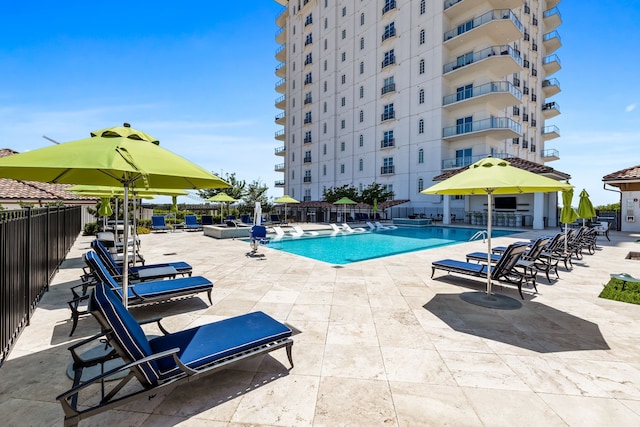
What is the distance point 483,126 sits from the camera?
2592 centimetres

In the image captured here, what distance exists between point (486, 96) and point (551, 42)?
22393mm

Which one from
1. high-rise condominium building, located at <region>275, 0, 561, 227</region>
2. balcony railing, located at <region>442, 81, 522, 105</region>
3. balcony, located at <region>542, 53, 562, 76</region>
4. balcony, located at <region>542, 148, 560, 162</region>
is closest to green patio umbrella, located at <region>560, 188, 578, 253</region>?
high-rise condominium building, located at <region>275, 0, 561, 227</region>

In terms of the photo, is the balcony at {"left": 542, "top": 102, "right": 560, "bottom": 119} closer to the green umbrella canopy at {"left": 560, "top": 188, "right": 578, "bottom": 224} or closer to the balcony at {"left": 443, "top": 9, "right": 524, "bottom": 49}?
the balcony at {"left": 443, "top": 9, "right": 524, "bottom": 49}

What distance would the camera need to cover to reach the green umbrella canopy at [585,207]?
10.7 meters

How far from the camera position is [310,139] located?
4188 cm

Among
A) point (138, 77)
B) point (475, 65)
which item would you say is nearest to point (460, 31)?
point (475, 65)

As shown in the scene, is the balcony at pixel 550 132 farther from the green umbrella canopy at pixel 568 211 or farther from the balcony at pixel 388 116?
the green umbrella canopy at pixel 568 211

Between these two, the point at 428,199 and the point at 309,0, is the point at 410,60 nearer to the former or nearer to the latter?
the point at 428,199

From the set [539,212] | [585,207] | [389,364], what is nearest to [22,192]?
[389,364]

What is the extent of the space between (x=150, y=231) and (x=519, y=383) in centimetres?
1974

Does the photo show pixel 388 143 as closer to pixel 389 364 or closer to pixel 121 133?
pixel 389 364

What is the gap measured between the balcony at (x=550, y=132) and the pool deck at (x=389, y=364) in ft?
140

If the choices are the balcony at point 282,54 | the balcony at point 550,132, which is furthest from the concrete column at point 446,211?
the balcony at point 282,54

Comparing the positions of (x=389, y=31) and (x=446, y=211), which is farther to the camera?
(x=389, y=31)
